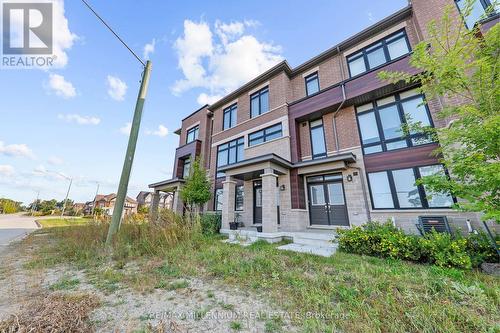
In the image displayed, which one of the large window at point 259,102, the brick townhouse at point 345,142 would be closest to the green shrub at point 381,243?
the brick townhouse at point 345,142

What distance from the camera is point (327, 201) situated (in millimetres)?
8805

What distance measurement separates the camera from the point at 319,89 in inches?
409

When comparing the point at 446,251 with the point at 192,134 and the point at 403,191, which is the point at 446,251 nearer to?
the point at 403,191

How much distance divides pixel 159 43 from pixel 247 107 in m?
6.48

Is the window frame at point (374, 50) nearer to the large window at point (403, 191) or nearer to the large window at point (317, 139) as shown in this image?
the large window at point (317, 139)

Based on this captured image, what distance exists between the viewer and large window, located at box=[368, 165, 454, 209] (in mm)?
6758

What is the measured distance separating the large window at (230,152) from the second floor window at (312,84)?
203 inches

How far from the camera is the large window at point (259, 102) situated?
39.5 ft

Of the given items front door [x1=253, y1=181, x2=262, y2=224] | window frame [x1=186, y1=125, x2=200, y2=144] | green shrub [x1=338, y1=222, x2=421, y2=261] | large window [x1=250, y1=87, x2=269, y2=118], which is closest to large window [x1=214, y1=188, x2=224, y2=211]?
front door [x1=253, y1=181, x2=262, y2=224]

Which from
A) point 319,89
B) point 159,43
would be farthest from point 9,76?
point 319,89

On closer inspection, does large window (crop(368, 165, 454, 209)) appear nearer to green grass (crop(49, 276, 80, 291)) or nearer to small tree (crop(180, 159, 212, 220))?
small tree (crop(180, 159, 212, 220))

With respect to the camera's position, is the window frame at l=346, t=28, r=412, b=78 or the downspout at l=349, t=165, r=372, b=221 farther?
the window frame at l=346, t=28, r=412, b=78

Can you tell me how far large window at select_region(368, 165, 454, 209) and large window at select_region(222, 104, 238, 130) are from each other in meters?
9.51

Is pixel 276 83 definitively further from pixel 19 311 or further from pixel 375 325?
pixel 19 311
